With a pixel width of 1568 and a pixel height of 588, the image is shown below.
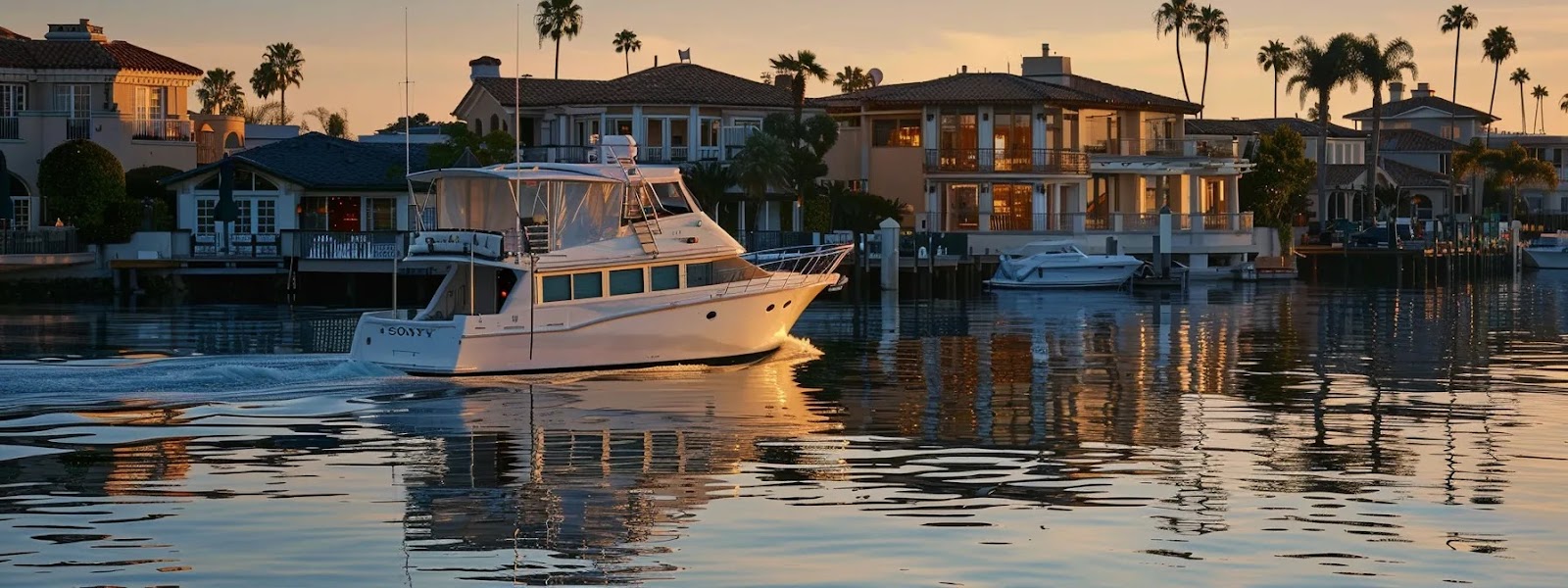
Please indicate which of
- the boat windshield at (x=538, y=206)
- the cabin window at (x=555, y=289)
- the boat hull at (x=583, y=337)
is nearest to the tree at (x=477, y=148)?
the boat hull at (x=583, y=337)

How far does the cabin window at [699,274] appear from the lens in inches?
1464

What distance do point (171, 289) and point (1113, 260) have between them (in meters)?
32.8

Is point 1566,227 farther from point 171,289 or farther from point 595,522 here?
point 595,522

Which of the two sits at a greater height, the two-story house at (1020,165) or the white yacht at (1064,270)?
the two-story house at (1020,165)

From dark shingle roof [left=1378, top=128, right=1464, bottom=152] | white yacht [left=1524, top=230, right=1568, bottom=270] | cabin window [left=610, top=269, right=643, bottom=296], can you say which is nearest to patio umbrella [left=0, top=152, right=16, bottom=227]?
cabin window [left=610, top=269, right=643, bottom=296]

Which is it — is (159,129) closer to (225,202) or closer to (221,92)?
(225,202)

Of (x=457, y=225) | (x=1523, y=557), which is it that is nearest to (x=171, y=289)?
(x=457, y=225)

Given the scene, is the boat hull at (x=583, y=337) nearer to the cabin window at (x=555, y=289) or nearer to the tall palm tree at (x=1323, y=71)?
the cabin window at (x=555, y=289)

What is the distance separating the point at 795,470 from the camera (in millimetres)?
23406

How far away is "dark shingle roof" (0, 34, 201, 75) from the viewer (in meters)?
76.8

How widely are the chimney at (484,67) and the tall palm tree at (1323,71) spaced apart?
4698 centimetres

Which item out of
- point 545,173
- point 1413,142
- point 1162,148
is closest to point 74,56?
point 1162,148

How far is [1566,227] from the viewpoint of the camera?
14450 centimetres

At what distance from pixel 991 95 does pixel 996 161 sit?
8.96 ft
